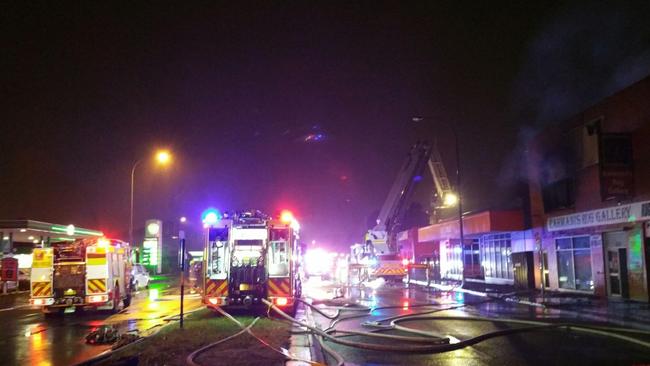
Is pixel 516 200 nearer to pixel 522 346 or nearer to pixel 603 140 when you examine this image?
pixel 603 140

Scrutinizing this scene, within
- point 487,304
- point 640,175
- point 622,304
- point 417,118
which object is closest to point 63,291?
point 487,304

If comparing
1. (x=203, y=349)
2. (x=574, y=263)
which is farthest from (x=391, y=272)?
(x=203, y=349)

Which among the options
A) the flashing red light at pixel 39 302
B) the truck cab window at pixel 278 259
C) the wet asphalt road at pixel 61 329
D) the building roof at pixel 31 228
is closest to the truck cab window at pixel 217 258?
the truck cab window at pixel 278 259

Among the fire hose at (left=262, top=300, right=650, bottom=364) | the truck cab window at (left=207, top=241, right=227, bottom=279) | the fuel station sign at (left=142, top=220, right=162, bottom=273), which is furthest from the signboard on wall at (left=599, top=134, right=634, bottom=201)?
the fuel station sign at (left=142, top=220, right=162, bottom=273)

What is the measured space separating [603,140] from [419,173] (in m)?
13.1

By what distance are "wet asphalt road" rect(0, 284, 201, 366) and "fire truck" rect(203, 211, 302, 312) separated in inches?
74.6

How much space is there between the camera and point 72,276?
60.1 feet

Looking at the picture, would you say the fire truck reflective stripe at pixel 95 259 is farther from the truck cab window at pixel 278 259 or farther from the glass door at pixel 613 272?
the glass door at pixel 613 272

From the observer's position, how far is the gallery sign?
18286 millimetres

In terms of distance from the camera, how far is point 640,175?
61.1ft

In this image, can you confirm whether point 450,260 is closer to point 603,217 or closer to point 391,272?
point 391,272

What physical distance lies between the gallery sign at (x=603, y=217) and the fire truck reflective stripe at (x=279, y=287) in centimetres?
1168

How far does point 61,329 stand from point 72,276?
12.3 ft

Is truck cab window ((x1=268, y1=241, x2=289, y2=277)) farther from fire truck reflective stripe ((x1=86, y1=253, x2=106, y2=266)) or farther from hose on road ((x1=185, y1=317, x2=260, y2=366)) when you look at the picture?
fire truck reflective stripe ((x1=86, y1=253, x2=106, y2=266))
